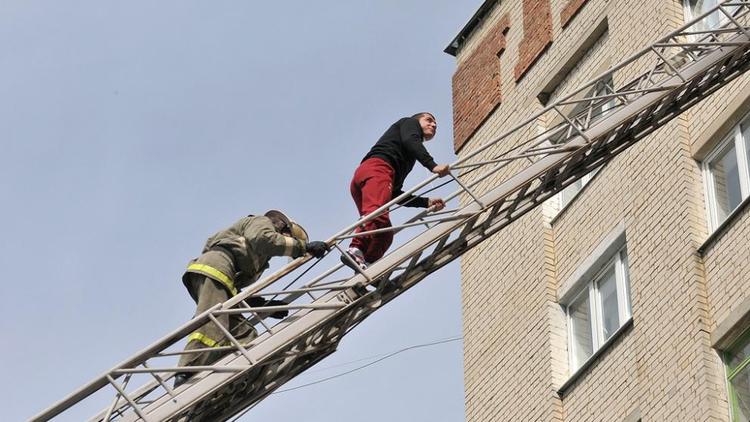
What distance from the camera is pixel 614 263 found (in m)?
21.0

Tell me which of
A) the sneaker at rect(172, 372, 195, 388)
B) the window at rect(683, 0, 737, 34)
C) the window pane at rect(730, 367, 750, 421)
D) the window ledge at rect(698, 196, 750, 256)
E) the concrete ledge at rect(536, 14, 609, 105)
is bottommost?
the window pane at rect(730, 367, 750, 421)

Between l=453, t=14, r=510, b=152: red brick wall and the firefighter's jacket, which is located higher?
l=453, t=14, r=510, b=152: red brick wall

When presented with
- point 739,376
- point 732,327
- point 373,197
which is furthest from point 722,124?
point 373,197

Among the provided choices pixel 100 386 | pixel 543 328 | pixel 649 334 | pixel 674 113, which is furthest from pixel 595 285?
pixel 100 386

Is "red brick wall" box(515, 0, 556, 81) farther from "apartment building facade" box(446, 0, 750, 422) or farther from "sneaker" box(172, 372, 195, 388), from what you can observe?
"sneaker" box(172, 372, 195, 388)

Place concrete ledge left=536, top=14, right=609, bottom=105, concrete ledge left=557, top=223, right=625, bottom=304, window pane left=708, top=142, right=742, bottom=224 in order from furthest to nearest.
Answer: concrete ledge left=536, top=14, right=609, bottom=105 < concrete ledge left=557, top=223, right=625, bottom=304 < window pane left=708, top=142, right=742, bottom=224

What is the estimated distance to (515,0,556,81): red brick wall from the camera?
24.7m

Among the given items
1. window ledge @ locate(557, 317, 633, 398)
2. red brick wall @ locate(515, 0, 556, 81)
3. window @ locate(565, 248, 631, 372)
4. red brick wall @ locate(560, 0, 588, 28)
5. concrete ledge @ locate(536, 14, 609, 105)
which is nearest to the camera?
window ledge @ locate(557, 317, 633, 398)

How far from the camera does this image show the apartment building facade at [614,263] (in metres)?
18.4

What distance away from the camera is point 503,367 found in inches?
878

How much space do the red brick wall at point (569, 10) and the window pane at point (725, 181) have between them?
4.81 metres

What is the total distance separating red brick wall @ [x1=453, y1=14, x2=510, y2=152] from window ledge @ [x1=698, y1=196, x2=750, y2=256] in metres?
7.10

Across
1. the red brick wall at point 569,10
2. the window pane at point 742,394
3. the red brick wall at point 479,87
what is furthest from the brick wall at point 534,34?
the window pane at point 742,394

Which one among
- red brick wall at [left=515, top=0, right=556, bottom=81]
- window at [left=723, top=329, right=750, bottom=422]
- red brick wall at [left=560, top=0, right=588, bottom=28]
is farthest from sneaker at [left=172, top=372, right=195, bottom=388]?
red brick wall at [left=515, top=0, right=556, bottom=81]
